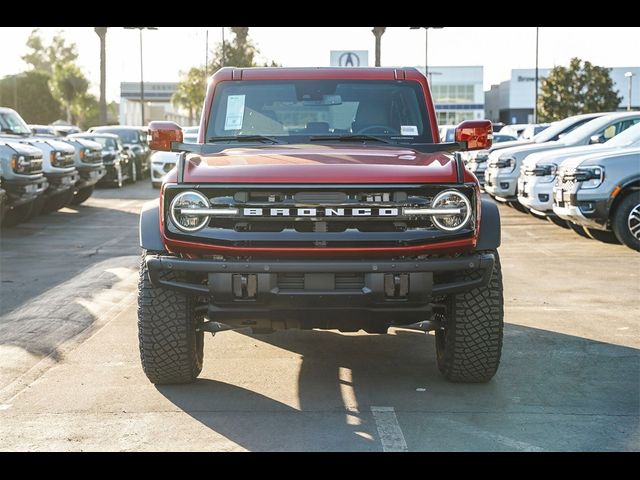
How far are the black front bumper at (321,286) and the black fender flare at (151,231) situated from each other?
0.47 ft

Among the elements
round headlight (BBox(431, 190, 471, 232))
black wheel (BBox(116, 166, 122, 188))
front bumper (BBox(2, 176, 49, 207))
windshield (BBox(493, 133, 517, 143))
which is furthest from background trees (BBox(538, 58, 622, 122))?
round headlight (BBox(431, 190, 471, 232))

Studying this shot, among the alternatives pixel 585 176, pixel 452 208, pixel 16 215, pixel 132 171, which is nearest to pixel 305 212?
pixel 452 208

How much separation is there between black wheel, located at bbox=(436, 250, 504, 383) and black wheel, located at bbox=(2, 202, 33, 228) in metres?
11.1

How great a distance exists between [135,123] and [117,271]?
103 metres

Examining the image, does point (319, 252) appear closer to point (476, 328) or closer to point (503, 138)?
point (476, 328)

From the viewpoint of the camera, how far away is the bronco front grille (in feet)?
17.6

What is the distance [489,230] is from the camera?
18.6 ft

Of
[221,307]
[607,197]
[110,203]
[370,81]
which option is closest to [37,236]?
[110,203]

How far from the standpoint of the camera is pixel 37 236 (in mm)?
14992

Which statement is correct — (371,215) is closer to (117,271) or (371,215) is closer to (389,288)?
(389,288)

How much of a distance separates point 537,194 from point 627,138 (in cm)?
166

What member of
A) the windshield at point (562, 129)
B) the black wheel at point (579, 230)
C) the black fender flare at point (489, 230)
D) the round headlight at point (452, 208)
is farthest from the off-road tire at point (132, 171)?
the round headlight at point (452, 208)

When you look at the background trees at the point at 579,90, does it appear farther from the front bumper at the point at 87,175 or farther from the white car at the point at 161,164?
the front bumper at the point at 87,175

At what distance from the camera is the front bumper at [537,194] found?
48.6ft
